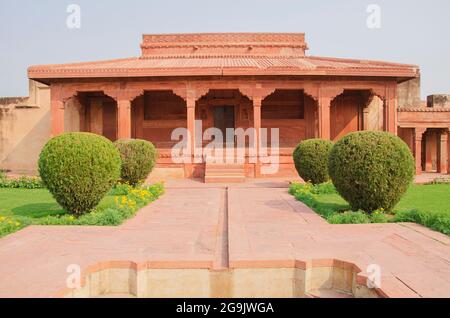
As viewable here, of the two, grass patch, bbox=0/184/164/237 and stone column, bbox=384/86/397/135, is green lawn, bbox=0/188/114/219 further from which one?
stone column, bbox=384/86/397/135

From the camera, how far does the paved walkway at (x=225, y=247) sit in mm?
3209

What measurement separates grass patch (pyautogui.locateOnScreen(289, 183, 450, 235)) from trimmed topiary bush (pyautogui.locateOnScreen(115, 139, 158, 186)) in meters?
4.03

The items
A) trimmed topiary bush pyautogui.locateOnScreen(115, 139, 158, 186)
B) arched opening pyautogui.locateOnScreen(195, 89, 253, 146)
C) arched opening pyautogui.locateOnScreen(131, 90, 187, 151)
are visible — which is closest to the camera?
trimmed topiary bush pyautogui.locateOnScreen(115, 139, 158, 186)

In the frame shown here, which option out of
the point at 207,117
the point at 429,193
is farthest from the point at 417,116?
the point at 207,117

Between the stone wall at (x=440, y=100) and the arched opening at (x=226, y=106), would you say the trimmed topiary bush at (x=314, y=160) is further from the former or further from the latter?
the stone wall at (x=440, y=100)

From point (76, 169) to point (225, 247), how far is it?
305cm

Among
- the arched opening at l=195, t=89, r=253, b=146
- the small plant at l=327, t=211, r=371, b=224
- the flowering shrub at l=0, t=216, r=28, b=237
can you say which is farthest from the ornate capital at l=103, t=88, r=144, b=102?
the small plant at l=327, t=211, r=371, b=224

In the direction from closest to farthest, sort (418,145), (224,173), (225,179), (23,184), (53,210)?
(53,210), (23,184), (225,179), (224,173), (418,145)

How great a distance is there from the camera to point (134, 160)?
9.82 metres

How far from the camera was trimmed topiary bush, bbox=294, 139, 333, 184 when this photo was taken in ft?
32.7

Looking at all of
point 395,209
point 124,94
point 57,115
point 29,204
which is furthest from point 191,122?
point 395,209

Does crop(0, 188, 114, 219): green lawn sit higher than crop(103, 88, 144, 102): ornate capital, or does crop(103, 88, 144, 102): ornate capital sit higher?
crop(103, 88, 144, 102): ornate capital

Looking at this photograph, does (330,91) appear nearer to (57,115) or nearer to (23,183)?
(57,115)

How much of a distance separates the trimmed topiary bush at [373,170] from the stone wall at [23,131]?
54.1 ft
